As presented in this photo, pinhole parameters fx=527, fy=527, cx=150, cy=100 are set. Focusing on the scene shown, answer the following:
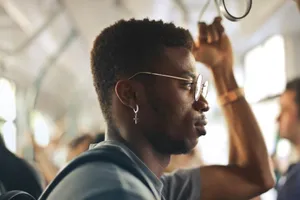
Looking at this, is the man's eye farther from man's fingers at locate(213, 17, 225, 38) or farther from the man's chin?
man's fingers at locate(213, 17, 225, 38)

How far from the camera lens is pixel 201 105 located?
108cm

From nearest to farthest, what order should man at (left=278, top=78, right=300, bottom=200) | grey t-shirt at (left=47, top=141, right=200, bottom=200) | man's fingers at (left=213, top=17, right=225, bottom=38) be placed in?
grey t-shirt at (left=47, top=141, right=200, bottom=200), man's fingers at (left=213, top=17, right=225, bottom=38), man at (left=278, top=78, right=300, bottom=200)

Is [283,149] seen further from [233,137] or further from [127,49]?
[127,49]

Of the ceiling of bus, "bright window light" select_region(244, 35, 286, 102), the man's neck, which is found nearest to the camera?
the man's neck

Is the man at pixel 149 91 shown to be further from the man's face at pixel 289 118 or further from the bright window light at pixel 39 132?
the bright window light at pixel 39 132

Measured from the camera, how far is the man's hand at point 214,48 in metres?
1.49

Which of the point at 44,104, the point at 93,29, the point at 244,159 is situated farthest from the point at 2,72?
the point at 244,159

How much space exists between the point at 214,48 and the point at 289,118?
0.79 meters

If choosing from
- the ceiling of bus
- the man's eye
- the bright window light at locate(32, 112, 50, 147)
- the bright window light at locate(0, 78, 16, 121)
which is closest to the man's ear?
the man's eye

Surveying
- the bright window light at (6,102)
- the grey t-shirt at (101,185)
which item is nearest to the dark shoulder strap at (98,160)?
the grey t-shirt at (101,185)

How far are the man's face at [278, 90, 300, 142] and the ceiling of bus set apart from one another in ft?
1.25

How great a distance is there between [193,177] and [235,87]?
0.98 feet

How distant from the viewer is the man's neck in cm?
100

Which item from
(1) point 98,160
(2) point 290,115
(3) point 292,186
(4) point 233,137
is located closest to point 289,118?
(2) point 290,115
